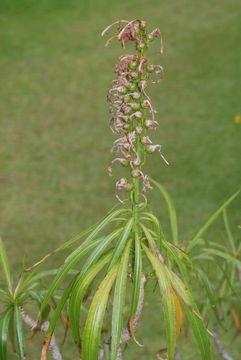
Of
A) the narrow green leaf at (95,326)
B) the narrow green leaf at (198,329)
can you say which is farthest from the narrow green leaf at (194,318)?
the narrow green leaf at (95,326)

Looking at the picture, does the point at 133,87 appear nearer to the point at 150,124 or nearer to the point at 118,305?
the point at 150,124

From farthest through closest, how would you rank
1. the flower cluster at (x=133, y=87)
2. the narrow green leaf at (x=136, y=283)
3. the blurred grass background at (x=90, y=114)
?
the blurred grass background at (x=90, y=114)
the narrow green leaf at (x=136, y=283)
the flower cluster at (x=133, y=87)

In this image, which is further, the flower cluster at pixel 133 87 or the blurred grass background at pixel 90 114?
the blurred grass background at pixel 90 114

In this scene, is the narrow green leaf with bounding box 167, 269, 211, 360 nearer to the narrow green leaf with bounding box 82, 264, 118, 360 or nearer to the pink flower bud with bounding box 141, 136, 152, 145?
the narrow green leaf with bounding box 82, 264, 118, 360

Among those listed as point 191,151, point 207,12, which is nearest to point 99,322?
point 191,151

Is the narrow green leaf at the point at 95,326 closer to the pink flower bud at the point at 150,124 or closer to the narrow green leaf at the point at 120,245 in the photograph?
the narrow green leaf at the point at 120,245

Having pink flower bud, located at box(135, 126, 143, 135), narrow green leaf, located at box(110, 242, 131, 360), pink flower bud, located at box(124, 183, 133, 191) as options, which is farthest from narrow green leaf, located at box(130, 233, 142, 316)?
pink flower bud, located at box(135, 126, 143, 135)
